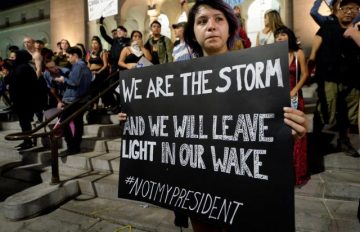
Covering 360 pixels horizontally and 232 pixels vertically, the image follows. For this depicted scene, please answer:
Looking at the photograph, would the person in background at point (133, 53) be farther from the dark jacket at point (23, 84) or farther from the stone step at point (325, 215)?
the stone step at point (325, 215)

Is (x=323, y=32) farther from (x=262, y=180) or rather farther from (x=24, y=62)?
(x=24, y=62)

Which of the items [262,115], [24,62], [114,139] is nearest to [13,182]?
[114,139]

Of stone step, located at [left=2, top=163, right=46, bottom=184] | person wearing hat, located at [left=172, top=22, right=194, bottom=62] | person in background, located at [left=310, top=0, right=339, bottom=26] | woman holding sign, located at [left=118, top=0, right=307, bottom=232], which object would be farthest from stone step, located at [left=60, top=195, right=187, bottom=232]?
person in background, located at [left=310, top=0, right=339, bottom=26]

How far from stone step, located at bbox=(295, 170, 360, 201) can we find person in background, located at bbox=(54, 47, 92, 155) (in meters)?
3.47

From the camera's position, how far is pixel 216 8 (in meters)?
1.62

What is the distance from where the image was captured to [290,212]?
1235mm

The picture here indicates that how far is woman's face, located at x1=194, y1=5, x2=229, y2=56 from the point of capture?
160cm

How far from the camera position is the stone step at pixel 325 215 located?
2584 mm

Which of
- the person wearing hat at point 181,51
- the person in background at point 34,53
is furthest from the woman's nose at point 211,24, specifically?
the person in background at point 34,53

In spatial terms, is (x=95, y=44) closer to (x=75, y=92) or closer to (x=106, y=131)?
(x=75, y=92)

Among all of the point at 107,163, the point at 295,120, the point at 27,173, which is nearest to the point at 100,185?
the point at 107,163

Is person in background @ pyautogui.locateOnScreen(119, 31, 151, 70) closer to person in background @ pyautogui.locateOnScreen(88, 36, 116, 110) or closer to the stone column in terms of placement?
person in background @ pyautogui.locateOnScreen(88, 36, 116, 110)

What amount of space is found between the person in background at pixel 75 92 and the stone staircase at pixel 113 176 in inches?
8.9

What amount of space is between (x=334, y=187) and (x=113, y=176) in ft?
9.01
